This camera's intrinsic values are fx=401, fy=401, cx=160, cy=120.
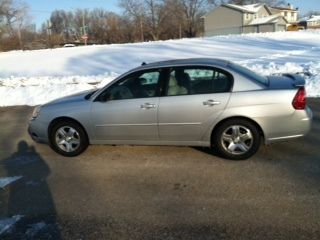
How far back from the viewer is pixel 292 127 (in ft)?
18.7

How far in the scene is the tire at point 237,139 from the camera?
5.76 meters

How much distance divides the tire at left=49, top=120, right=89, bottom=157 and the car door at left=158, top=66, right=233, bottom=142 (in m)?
1.38

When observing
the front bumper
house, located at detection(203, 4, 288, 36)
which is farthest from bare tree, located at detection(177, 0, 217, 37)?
the front bumper

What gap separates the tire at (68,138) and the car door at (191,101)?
1.38 metres

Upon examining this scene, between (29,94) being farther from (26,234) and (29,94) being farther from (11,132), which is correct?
(26,234)

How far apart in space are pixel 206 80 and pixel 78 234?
2.94 m

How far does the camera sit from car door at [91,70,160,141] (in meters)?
6.05

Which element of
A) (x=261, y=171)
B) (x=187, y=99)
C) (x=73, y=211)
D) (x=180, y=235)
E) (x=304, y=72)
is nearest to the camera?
(x=180, y=235)

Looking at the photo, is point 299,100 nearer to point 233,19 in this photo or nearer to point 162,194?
point 162,194

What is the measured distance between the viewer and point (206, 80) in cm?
589

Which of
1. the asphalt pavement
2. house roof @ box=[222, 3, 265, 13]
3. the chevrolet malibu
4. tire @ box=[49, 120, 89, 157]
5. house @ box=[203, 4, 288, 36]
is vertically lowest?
the asphalt pavement

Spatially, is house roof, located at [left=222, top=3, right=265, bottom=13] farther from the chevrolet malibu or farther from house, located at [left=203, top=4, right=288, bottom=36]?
the chevrolet malibu

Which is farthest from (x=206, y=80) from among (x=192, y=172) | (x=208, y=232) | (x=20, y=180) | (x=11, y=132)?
(x=11, y=132)

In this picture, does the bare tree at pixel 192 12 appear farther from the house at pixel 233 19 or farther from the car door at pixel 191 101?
the car door at pixel 191 101
